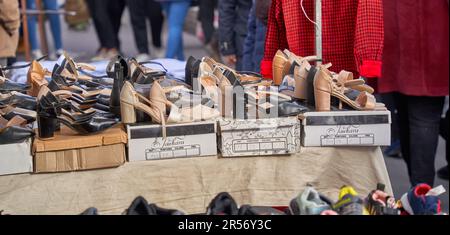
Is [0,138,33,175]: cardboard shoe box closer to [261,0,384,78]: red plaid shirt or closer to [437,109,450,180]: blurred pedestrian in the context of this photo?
[261,0,384,78]: red plaid shirt

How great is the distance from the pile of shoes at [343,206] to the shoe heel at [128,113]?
0.46m

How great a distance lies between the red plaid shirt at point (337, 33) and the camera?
336 cm

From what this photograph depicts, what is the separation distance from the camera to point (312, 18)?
3551 mm

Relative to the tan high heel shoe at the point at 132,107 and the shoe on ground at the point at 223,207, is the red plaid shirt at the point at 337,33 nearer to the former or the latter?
the tan high heel shoe at the point at 132,107

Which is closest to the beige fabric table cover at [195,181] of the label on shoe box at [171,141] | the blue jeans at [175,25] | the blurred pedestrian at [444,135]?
the label on shoe box at [171,141]

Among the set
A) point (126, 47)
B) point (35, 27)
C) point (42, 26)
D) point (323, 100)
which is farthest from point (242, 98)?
point (126, 47)

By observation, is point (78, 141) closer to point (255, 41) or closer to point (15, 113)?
point (15, 113)

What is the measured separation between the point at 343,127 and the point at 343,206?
64cm

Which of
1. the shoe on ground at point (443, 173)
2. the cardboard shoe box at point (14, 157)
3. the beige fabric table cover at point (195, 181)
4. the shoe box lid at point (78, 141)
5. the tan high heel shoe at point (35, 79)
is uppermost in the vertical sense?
the tan high heel shoe at point (35, 79)

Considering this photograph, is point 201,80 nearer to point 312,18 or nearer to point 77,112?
point 77,112

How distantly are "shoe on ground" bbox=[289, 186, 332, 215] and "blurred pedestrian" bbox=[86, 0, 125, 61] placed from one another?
21.4 ft

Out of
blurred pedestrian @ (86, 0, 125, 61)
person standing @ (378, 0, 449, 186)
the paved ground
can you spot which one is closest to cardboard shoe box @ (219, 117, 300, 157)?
person standing @ (378, 0, 449, 186)
